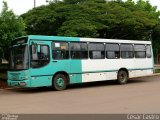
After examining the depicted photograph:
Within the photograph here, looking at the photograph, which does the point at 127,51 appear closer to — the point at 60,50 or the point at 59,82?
the point at 60,50

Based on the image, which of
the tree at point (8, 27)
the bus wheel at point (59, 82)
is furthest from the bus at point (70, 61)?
the tree at point (8, 27)

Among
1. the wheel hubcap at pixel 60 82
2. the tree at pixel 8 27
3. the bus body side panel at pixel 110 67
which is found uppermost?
the tree at pixel 8 27

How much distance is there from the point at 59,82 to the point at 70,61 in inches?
50.6

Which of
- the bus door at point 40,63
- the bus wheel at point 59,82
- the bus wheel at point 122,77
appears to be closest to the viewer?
the bus door at point 40,63

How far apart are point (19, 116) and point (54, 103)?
2829mm

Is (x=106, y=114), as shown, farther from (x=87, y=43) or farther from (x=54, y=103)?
(x=87, y=43)

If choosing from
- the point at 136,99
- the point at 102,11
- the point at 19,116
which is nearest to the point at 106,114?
the point at 19,116

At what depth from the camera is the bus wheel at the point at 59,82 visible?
1761 cm

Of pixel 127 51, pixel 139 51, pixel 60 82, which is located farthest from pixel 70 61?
pixel 139 51

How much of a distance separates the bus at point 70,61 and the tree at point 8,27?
7.47 ft

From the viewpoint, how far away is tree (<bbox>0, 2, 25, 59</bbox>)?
65.8 ft

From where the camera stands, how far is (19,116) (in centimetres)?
1032

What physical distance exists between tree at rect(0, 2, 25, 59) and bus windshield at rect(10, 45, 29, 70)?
8.10ft

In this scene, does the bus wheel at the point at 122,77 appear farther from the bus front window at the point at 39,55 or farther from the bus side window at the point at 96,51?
the bus front window at the point at 39,55
